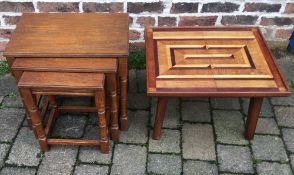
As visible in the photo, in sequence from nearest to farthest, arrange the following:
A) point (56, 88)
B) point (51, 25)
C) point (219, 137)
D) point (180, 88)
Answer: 1. point (56, 88)
2. point (180, 88)
3. point (51, 25)
4. point (219, 137)

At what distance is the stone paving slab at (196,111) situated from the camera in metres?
2.84

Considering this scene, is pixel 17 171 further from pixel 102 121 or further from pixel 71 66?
pixel 71 66

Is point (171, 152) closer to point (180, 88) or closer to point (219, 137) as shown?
point (219, 137)

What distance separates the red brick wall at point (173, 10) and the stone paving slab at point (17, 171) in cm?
123

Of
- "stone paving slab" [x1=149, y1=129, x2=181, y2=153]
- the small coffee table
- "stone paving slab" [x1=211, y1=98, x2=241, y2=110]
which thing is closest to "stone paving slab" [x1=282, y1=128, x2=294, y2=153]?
the small coffee table

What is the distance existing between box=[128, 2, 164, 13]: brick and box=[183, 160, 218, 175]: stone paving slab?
1.27 m

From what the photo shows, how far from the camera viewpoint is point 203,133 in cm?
272

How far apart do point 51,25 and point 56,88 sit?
566 mm

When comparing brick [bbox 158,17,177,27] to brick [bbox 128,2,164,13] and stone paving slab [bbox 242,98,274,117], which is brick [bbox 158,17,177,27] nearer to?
brick [bbox 128,2,164,13]

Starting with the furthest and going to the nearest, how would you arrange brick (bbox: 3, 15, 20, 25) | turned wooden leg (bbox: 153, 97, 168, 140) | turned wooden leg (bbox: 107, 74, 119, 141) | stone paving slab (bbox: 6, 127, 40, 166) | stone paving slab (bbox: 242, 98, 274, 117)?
1. brick (bbox: 3, 15, 20, 25)
2. stone paving slab (bbox: 242, 98, 274, 117)
3. stone paving slab (bbox: 6, 127, 40, 166)
4. turned wooden leg (bbox: 153, 97, 168, 140)
5. turned wooden leg (bbox: 107, 74, 119, 141)

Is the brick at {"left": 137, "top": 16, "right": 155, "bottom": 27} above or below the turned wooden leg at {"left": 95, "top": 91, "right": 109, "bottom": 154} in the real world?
above

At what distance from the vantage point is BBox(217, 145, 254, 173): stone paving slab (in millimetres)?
2496

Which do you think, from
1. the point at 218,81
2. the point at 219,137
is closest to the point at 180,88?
the point at 218,81

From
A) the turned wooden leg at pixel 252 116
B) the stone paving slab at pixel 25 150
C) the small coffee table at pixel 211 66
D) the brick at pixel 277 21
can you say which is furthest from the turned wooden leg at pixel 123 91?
the brick at pixel 277 21
